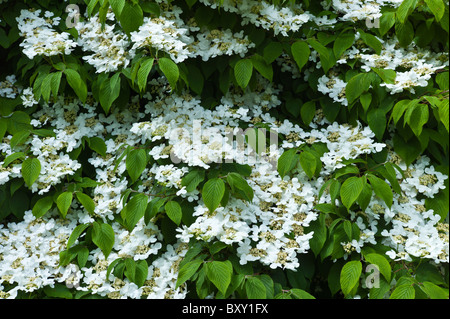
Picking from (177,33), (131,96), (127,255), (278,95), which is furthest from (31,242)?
(278,95)

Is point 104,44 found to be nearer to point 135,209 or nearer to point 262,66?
point 262,66

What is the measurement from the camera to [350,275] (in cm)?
239

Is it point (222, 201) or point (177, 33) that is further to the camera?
point (177, 33)

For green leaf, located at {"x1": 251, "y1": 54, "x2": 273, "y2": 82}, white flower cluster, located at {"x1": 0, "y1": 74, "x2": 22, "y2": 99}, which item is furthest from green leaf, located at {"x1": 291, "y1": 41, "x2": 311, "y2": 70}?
white flower cluster, located at {"x1": 0, "y1": 74, "x2": 22, "y2": 99}

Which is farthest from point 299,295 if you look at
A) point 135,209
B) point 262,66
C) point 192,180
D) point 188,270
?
point 262,66

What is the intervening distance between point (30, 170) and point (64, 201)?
0.25 meters

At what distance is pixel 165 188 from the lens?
260cm

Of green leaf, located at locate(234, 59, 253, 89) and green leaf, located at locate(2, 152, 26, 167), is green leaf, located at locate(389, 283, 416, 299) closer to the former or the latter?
green leaf, located at locate(234, 59, 253, 89)

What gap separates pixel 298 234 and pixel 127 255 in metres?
0.87

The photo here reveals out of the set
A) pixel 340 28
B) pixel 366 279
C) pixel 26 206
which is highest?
pixel 340 28

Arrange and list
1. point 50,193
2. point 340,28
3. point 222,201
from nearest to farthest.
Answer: point 222,201 → point 50,193 → point 340,28

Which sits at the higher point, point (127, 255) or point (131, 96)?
point (131, 96)

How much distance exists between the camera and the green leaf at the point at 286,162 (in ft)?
8.41

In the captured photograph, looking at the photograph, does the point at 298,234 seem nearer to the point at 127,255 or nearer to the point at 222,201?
the point at 222,201
